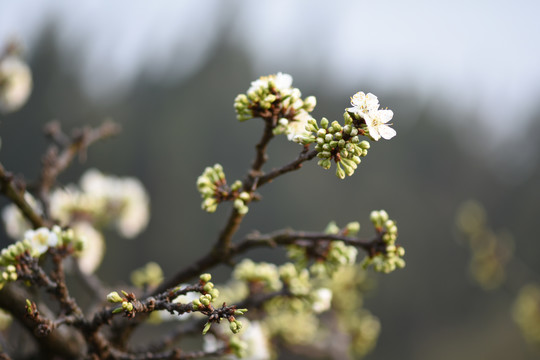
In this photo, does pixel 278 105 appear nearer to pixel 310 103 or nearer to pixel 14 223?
pixel 310 103

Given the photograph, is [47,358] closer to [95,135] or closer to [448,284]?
[95,135]

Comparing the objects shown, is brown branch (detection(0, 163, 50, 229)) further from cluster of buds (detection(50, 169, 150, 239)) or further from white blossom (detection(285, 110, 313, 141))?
cluster of buds (detection(50, 169, 150, 239))

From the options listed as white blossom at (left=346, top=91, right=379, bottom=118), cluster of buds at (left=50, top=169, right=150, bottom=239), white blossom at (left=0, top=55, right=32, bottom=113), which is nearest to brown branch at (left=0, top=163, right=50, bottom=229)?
white blossom at (left=346, top=91, right=379, bottom=118)

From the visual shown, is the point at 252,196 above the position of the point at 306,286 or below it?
above

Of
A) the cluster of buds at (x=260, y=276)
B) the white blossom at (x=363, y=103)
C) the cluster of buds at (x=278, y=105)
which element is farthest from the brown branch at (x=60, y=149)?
the white blossom at (x=363, y=103)

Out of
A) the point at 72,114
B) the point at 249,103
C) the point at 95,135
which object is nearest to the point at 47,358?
the point at 249,103

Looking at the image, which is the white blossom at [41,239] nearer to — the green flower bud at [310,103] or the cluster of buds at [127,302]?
the cluster of buds at [127,302]
